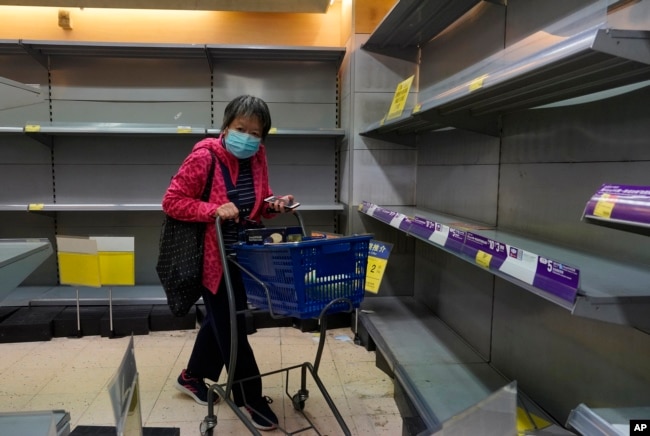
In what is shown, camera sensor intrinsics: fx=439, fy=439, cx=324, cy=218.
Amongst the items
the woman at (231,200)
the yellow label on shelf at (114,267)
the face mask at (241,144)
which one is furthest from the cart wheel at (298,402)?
the yellow label on shelf at (114,267)

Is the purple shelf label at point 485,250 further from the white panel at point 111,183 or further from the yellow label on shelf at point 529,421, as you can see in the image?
the white panel at point 111,183

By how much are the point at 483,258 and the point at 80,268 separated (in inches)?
106

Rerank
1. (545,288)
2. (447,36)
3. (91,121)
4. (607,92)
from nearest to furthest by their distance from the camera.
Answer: (545,288), (607,92), (447,36), (91,121)

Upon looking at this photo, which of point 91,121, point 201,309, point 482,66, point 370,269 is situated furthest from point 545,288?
point 91,121

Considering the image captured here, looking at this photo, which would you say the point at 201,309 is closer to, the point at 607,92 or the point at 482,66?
the point at 482,66

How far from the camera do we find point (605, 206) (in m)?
0.78

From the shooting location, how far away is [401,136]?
3217 millimetres

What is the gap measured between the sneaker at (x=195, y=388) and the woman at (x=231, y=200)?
26 cm

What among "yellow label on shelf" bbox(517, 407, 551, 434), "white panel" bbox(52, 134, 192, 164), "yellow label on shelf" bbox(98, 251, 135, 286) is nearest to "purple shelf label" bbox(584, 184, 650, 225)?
"yellow label on shelf" bbox(517, 407, 551, 434)

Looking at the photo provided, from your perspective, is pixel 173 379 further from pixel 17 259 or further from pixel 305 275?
pixel 17 259

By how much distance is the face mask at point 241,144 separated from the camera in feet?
6.20

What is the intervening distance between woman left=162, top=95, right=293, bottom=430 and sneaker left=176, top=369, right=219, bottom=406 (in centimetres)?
26

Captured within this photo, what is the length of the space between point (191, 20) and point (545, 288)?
3.49 meters

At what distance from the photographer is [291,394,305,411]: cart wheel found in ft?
7.04
